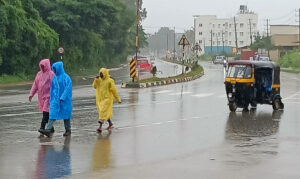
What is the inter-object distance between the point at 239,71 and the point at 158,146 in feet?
27.2

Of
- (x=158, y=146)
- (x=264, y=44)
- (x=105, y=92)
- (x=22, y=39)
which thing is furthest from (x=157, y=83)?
(x=264, y=44)

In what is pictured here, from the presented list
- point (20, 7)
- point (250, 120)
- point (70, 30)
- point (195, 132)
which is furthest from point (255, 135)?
point (70, 30)

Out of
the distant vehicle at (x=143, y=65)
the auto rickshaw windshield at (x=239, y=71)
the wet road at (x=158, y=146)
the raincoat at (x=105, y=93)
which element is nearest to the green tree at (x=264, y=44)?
the distant vehicle at (x=143, y=65)

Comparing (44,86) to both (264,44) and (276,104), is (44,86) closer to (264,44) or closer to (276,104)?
(276,104)

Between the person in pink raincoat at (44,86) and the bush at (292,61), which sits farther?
the bush at (292,61)

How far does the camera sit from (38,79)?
41.3ft

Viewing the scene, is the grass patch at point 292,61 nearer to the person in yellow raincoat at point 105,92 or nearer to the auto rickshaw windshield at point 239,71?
the auto rickshaw windshield at point 239,71

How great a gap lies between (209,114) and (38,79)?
22.0 feet

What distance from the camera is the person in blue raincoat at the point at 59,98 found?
12008 millimetres

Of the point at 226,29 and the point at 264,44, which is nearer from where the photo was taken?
the point at 264,44

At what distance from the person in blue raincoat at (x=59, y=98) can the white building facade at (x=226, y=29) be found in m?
154

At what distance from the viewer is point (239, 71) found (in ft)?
60.8

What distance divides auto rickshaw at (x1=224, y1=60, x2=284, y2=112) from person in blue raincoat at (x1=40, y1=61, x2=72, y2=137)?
777 centimetres

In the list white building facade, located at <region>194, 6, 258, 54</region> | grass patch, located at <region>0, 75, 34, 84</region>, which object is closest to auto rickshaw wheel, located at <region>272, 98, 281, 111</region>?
grass patch, located at <region>0, 75, 34, 84</region>
